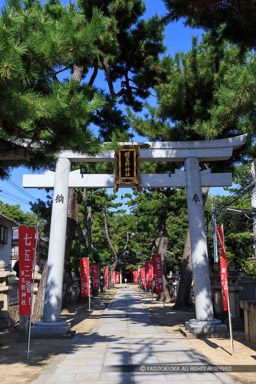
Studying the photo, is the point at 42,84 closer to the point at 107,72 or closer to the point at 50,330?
the point at 50,330

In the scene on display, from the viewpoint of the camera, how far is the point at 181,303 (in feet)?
49.6

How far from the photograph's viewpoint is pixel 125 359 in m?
6.24

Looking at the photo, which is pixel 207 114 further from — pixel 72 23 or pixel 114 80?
pixel 72 23

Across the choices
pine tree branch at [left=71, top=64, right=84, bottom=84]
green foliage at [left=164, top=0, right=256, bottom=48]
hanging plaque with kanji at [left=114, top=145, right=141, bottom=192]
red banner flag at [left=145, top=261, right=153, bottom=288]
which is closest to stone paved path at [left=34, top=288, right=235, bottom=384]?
hanging plaque with kanji at [left=114, top=145, right=141, bottom=192]

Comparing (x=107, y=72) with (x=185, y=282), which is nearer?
(x=107, y=72)

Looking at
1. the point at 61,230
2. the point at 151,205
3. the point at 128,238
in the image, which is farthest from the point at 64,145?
the point at 128,238

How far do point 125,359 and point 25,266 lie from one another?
280cm

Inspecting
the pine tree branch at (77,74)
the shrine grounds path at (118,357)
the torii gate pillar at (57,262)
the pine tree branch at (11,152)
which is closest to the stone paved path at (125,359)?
the shrine grounds path at (118,357)

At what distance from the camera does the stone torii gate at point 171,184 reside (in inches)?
357

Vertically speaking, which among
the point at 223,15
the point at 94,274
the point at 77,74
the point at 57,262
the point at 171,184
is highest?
the point at 77,74

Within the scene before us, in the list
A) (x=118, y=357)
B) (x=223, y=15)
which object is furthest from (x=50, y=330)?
(x=223, y=15)

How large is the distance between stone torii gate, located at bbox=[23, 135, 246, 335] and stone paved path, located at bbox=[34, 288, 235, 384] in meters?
1.28

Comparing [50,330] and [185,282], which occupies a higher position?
[185,282]

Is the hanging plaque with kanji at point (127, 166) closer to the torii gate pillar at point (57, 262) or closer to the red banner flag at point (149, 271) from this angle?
the torii gate pillar at point (57, 262)
